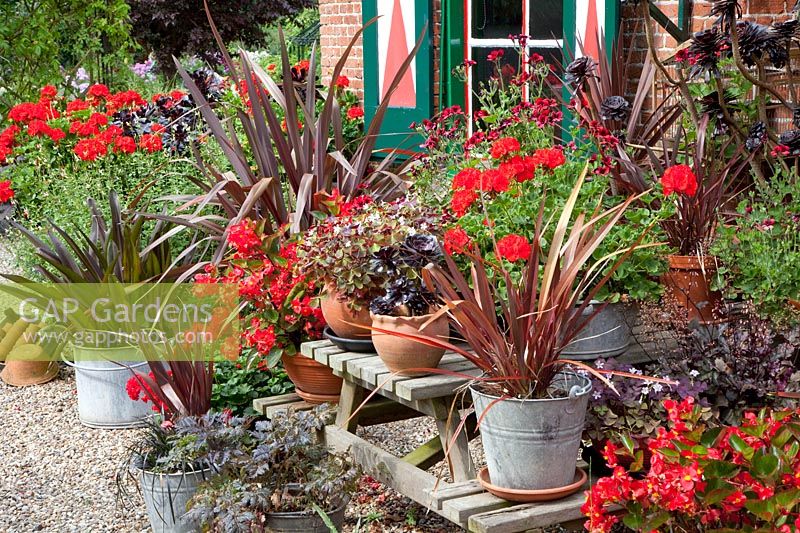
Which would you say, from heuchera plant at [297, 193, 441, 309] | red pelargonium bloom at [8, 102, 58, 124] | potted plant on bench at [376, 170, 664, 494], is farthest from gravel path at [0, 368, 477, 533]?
red pelargonium bloom at [8, 102, 58, 124]

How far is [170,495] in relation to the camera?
123 inches

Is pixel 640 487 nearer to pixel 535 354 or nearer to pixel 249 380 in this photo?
pixel 535 354

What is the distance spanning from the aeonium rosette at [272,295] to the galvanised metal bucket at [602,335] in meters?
0.95

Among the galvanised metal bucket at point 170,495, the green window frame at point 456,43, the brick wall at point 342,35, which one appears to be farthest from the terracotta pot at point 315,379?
the brick wall at point 342,35

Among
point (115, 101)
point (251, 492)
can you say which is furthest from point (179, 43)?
point (251, 492)

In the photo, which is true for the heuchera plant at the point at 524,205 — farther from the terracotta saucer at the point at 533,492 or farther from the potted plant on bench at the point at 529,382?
the terracotta saucer at the point at 533,492

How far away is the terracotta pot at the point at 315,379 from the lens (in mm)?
3604

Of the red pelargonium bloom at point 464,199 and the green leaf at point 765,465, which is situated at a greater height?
the red pelargonium bloom at point 464,199

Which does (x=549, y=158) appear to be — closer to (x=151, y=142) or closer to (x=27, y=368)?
(x=151, y=142)

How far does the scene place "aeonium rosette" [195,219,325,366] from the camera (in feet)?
11.8

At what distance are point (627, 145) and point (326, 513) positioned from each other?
2.05 m

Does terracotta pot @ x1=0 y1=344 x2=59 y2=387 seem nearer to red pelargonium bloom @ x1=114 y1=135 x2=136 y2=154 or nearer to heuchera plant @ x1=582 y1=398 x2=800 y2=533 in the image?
red pelargonium bloom @ x1=114 y1=135 x2=136 y2=154

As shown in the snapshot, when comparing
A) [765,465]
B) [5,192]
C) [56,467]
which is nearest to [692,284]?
[765,465]

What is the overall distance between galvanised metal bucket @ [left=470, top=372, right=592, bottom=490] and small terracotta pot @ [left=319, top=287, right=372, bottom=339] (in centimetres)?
70
